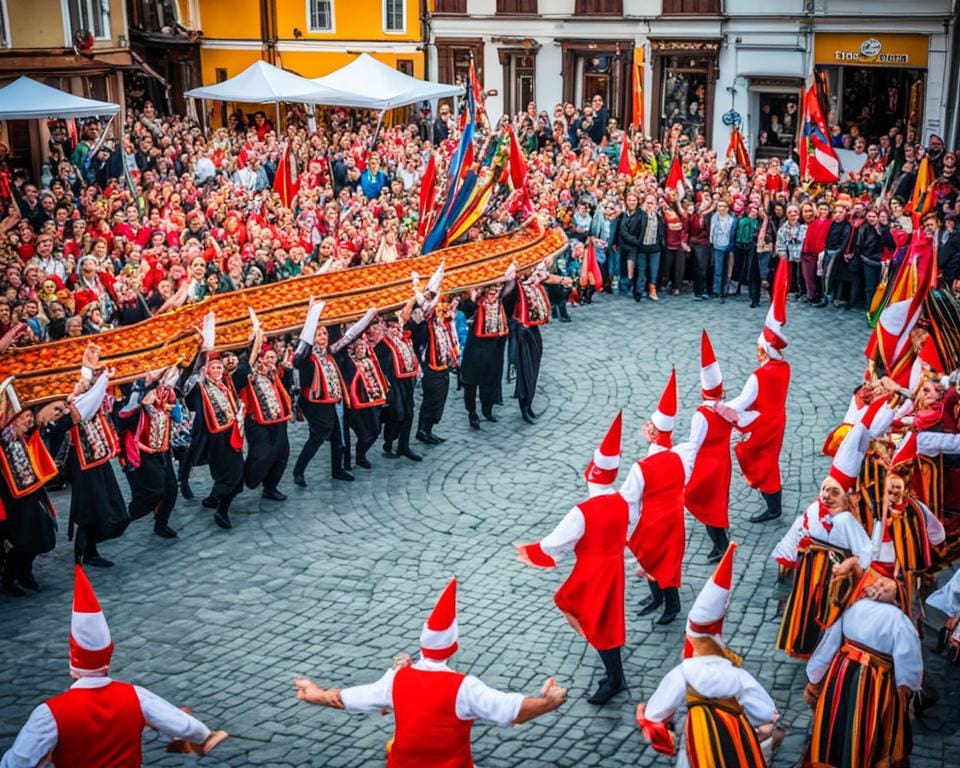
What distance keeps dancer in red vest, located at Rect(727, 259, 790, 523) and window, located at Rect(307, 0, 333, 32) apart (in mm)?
26024

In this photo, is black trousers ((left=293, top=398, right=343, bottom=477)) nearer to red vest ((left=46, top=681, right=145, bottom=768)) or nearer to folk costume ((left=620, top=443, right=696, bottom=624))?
folk costume ((left=620, top=443, right=696, bottom=624))

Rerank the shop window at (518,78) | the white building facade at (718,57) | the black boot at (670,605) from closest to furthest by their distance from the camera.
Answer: the black boot at (670,605) < the white building facade at (718,57) < the shop window at (518,78)

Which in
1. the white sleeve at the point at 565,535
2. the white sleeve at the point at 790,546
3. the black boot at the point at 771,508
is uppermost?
the white sleeve at the point at 565,535

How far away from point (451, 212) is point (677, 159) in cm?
598

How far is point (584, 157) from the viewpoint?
74.2ft

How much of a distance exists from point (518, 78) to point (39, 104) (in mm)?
16337

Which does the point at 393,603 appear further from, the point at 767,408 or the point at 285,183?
the point at 285,183

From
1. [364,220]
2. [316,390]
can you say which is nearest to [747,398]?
[316,390]

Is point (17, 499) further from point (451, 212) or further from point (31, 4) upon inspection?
point (31, 4)

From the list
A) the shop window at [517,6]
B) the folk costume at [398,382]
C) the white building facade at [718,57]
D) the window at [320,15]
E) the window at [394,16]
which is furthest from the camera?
the window at [320,15]

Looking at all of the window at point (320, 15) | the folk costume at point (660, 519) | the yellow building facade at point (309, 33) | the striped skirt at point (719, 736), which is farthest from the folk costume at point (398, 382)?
the window at point (320, 15)

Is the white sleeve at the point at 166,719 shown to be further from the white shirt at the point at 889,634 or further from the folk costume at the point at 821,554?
the folk costume at the point at 821,554

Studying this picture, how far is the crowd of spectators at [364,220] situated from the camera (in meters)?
13.9

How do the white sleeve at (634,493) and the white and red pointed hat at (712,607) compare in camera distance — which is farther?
the white sleeve at (634,493)
